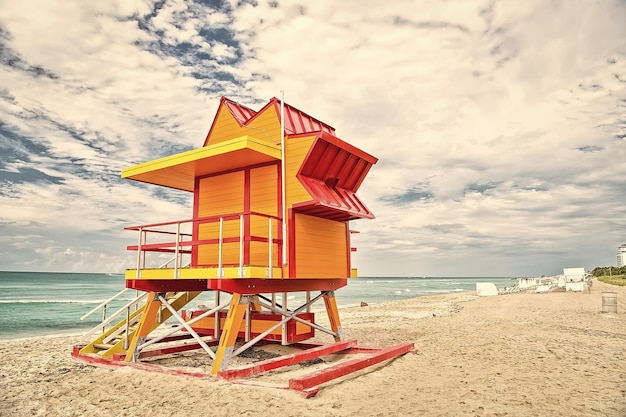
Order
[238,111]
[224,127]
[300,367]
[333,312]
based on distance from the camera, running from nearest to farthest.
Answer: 1. [300,367]
2. [224,127]
3. [238,111]
4. [333,312]

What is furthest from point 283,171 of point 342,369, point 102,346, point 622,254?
point 622,254

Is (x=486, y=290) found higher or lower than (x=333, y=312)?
lower

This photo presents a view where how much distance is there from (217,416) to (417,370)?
5147 millimetres

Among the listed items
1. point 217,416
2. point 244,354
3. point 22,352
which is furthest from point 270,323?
point 22,352

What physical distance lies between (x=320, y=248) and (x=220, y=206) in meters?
2.92

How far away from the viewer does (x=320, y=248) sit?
11539 millimetres

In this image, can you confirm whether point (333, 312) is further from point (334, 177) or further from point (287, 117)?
point (287, 117)

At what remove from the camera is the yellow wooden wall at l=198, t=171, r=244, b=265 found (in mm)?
11391

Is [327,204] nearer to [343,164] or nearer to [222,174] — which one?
[343,164]

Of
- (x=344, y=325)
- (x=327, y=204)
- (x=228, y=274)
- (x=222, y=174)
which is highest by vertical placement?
(x=222, y=174)

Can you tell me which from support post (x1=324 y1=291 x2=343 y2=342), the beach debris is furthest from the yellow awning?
the beach debris

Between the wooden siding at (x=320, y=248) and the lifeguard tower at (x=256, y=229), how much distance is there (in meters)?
0.03

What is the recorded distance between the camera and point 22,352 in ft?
49.5

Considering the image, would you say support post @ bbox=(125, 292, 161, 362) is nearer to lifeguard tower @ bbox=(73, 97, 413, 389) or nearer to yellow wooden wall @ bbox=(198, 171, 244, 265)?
lifeguard tower @ bbox=(73, 97, 413, 389)
